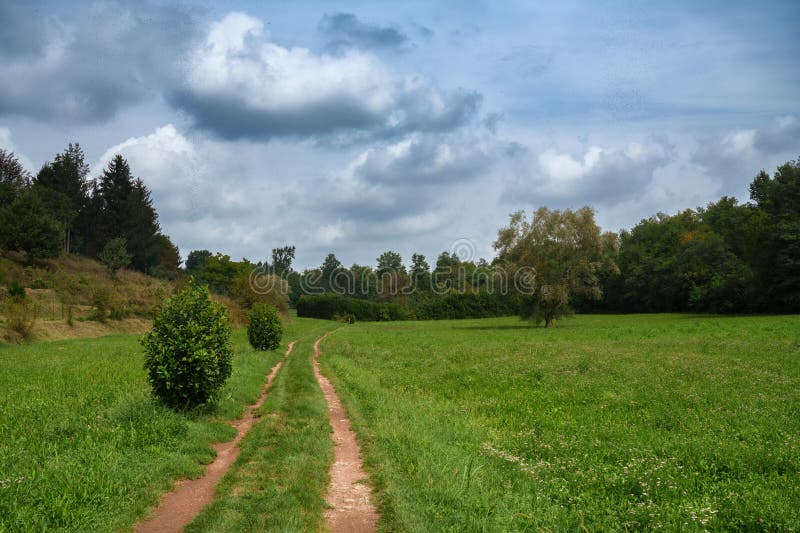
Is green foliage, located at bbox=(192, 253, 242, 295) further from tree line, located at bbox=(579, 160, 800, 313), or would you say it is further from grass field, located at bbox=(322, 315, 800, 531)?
grass field, located at bbox=(322, 315, 800, 531)

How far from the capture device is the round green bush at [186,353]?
1070cm

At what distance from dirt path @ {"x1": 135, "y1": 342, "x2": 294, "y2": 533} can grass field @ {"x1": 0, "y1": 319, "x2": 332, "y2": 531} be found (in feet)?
0.53

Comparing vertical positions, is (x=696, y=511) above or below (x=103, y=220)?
below

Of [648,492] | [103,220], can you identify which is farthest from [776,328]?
[103,220]

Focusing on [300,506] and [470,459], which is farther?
[470,459]

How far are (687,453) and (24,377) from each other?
59.3ft

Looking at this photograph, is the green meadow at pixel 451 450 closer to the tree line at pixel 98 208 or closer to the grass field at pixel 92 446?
the grass field at pixel 92 446

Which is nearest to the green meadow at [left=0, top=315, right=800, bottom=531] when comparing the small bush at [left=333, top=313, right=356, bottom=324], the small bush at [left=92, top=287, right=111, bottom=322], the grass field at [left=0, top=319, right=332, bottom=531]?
the grass field at [left=0, top=319, right=332, bottom=531]

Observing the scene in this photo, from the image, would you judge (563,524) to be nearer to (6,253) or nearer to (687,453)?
(687,453)

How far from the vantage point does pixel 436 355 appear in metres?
24.8

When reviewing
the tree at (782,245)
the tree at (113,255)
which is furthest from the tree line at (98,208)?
the tree at (782,245)

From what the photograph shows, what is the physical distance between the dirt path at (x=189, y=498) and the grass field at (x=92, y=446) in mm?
161

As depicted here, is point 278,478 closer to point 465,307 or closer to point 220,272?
point 465,307

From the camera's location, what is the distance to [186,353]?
10805mm
